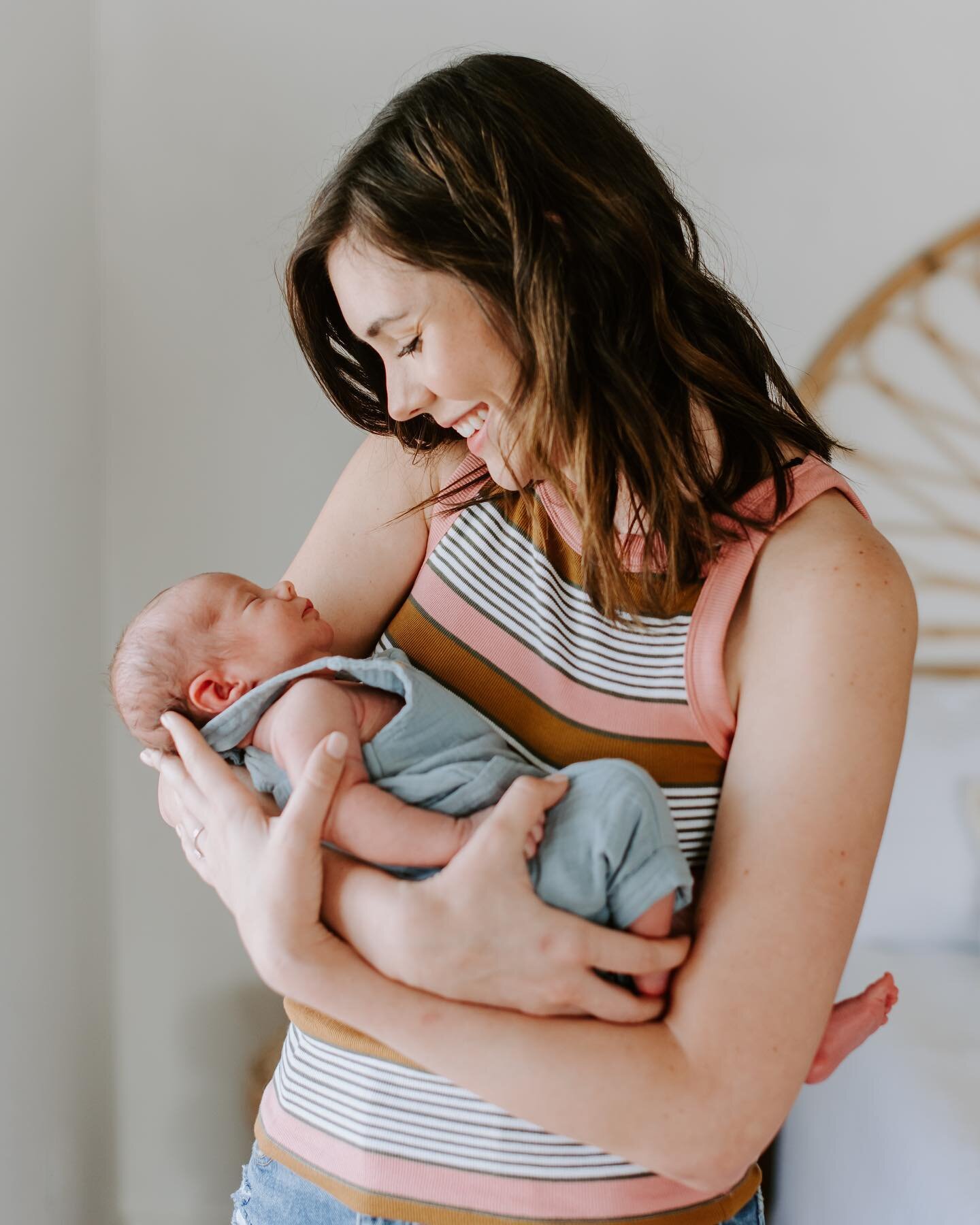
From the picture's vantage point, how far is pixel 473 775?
33.8 inches

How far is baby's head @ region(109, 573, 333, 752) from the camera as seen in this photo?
1.01m

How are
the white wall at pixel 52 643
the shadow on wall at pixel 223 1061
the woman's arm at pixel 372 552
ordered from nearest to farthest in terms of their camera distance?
the woman's arm at pixel 372 552 < the white wall at pixel 52 643 < the shadow on wall at pixel 223 1061

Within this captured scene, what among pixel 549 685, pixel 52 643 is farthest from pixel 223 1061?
pixel 549 685

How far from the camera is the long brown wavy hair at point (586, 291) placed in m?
0.87

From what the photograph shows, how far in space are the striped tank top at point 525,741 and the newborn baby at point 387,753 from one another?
0.21 feet

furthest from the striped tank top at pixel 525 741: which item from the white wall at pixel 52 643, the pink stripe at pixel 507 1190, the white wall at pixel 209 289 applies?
the white wall at pixel 209 289

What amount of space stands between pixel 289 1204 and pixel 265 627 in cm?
49

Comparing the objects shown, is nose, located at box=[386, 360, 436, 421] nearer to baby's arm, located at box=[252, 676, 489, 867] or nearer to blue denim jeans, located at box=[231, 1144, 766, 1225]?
baby's arm, located at box=[252, 676, 489, 867]

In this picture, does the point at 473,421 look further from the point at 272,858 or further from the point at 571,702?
the point at 272,858

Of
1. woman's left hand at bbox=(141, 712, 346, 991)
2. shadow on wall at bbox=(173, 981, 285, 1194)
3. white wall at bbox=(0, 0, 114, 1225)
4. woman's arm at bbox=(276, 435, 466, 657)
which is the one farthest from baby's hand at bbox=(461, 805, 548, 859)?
shadow on wall at bbox=(173, 981, 285, 1194)

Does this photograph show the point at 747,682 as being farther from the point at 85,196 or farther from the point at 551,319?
the point at 85,196

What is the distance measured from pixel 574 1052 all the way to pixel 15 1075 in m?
1.21

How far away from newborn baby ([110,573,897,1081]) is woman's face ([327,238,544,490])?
0.22 meters

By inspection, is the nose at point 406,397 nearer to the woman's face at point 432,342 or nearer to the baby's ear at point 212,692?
the woman's face at point 432,342
